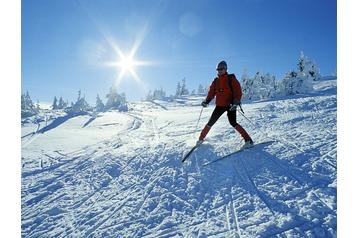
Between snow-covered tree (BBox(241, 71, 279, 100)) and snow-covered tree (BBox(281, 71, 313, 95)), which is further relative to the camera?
snow-covered tree (BBox(241, 71, 279, 100))

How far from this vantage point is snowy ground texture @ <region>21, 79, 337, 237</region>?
4.44 m

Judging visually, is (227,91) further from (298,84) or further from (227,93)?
(298,84)

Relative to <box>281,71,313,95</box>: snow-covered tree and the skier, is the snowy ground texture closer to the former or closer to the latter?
the skier

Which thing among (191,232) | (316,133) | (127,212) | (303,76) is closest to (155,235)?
(191,232)

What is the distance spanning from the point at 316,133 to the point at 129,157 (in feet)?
18.0

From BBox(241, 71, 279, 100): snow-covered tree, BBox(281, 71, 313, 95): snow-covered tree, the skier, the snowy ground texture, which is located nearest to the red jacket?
the skier

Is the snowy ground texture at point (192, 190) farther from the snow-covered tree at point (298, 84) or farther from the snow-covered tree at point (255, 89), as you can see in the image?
the snow-covered tree at point (255, 89)

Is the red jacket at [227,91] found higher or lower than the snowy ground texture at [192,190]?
higher

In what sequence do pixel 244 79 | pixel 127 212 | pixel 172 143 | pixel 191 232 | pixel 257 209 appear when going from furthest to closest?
1. pixel 244 79
2. pixel 172 143
3. pixel 127 212
4. pixel 257 209
5. pixel 191 232

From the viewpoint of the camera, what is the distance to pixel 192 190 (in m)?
5.72

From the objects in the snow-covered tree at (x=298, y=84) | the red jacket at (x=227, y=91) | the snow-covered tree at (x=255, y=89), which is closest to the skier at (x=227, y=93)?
the red jacket at (x=227, y=91)

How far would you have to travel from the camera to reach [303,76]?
4081cm

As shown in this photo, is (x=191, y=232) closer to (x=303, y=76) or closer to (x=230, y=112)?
(x=230, y=112)

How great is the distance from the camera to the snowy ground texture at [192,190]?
4438mm
